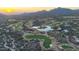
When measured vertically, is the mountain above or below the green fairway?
above

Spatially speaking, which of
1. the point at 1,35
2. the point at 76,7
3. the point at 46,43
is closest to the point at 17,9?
the point at 1,35

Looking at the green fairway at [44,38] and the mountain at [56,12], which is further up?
the mountain at [56,12]

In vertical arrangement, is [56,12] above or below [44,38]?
above
